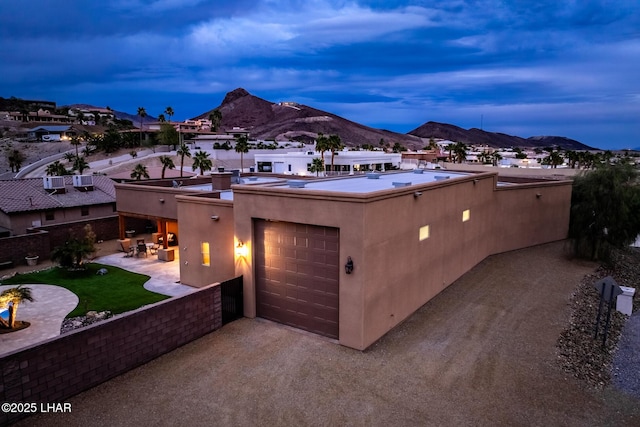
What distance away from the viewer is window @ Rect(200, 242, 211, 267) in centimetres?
1592

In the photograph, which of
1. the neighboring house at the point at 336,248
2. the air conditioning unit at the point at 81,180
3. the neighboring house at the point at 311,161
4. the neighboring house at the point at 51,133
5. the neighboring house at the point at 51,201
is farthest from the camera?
the neighboring house at the point at 51,133

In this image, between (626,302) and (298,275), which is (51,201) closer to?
(298,275)

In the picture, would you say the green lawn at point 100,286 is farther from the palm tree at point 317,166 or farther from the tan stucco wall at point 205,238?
the palm tree at point 317,166

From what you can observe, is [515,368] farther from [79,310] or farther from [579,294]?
[79,310]

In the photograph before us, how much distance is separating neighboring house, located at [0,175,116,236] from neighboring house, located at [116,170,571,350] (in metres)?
15.2

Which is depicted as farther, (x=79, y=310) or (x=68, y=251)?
(x=68, y=251)

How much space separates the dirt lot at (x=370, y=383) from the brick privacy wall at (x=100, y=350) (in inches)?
11.4

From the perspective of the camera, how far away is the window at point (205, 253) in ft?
52.2

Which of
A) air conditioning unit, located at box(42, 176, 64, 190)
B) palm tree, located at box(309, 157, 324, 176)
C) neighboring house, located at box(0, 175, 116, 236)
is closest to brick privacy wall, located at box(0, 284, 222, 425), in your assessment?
neighboring house, located at box(0, 175, 116, 236)

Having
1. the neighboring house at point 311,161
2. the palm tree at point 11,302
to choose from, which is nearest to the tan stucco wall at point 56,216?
the palm tree at point 11,302

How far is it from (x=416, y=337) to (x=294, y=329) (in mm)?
3583

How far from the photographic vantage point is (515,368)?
1000 cm

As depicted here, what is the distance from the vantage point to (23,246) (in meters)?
21.4

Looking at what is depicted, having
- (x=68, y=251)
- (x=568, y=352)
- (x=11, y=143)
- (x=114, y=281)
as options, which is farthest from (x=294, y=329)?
(x=11, y=143)
